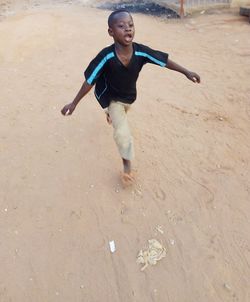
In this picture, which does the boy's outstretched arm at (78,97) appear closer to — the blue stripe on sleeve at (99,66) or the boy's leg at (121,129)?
the blue stripe on sleeve at (99,66)

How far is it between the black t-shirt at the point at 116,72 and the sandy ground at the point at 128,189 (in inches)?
31.7

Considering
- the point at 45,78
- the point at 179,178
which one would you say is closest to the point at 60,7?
the point at 45,78

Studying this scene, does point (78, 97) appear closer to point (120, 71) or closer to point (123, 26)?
point (120, 71)

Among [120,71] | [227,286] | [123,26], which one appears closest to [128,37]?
[123,26]

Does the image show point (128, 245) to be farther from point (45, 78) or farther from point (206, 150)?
point (45, 78)

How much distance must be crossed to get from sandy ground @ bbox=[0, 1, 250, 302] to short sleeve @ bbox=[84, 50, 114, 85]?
40.2 inches

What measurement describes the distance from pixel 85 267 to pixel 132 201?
0.71m

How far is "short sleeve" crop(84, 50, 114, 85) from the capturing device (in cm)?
289

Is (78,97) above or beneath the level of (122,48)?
beneath

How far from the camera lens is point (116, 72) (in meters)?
2.97

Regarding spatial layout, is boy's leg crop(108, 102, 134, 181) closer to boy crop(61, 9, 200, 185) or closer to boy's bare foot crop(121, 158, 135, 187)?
boy crop(61, 9, 200, 185)

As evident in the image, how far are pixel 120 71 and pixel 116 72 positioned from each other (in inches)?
1.2

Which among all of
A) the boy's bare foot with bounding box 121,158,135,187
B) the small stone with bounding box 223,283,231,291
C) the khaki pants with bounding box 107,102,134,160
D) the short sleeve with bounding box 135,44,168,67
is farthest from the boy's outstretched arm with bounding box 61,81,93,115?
the small stone with bounding box 223,283,231,291

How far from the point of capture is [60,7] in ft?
28.3
